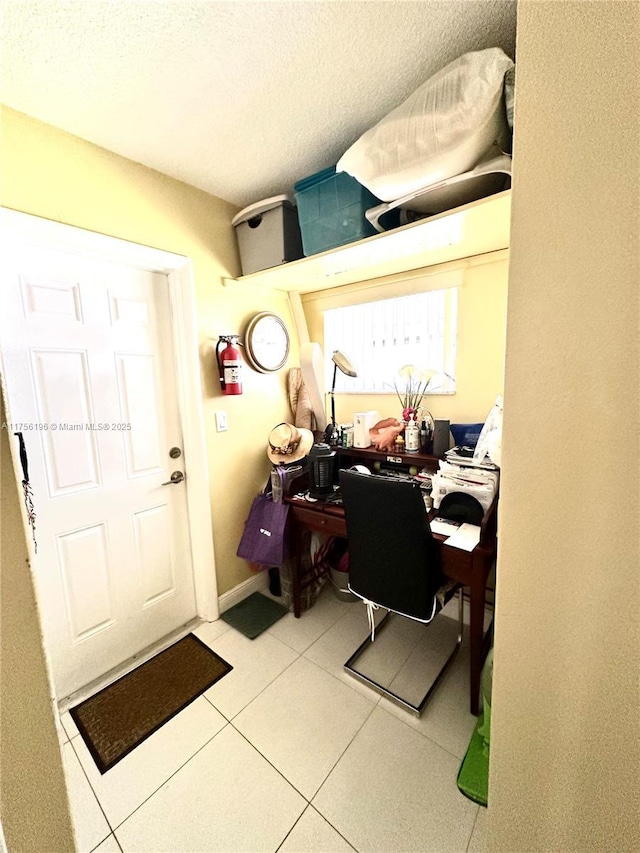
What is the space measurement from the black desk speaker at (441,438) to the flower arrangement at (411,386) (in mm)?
171

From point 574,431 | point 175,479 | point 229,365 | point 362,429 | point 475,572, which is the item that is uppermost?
point 229,365

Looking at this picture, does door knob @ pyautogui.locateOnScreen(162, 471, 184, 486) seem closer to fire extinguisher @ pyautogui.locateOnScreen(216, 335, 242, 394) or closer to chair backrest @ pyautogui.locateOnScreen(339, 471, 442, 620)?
fire extinguisher @ pyautogui.locateOnScreen(216, 335, 242, 394)

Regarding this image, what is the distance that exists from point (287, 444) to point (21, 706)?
158cm

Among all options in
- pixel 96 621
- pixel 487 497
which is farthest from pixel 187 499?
pixel 487 497

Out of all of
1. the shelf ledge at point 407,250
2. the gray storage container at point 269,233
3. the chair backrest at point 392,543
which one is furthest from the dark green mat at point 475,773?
the gray storage container at point 269,233

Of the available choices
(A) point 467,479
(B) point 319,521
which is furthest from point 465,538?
(B) point 319,521

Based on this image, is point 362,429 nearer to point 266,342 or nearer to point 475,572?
point 266,342

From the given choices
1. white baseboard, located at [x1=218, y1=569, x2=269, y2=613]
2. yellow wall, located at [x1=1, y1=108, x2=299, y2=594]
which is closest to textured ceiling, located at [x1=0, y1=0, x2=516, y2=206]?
yellow wall, located at [x1=1, y1=108, x2=299, y2=594]

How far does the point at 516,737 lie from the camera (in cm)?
67

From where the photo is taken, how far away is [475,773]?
115 centimetres

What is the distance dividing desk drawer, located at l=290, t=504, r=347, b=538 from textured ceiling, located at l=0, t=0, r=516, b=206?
1.76m

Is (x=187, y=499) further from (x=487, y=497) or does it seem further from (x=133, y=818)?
(x=487, y=497)

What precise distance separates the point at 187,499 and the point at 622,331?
1992 millimetres

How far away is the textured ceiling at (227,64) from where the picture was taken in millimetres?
917
